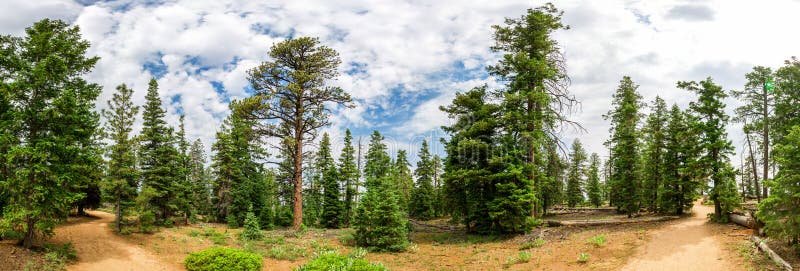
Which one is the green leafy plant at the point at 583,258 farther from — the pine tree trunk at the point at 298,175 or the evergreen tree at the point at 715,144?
the pine tree trunk at the point at 298,175

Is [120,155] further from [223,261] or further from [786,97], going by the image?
[786,97]

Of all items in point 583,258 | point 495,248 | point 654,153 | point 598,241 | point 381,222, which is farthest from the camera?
point 654,153

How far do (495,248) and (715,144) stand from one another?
47.4 ft

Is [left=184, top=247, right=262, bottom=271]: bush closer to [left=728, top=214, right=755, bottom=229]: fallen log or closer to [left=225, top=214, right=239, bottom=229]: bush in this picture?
[left=225, top=214, right=239, bottom=229]: bush

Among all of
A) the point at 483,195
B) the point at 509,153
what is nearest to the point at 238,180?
the point at 483,195

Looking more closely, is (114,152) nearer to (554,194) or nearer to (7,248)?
(7,248)

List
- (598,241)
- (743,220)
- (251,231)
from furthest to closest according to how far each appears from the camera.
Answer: (251,231) < (743,220) < (598,241)

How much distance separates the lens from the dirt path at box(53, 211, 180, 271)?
55.9ft

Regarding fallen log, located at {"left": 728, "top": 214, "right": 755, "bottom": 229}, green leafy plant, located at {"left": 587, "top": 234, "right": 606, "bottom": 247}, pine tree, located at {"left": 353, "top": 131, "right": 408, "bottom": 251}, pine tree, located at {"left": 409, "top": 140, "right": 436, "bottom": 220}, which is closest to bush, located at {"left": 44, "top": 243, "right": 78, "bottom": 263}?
pine tree, located at {"left": 353, "top": 131, "right": 408, "bottom": 251}

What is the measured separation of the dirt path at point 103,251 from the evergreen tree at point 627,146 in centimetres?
3355

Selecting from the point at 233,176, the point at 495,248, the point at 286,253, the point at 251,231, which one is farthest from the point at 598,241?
the point at 233,176

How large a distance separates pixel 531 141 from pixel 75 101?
76.1 feet

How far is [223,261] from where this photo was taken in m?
16.1

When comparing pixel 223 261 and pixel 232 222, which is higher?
pixel 223 261
